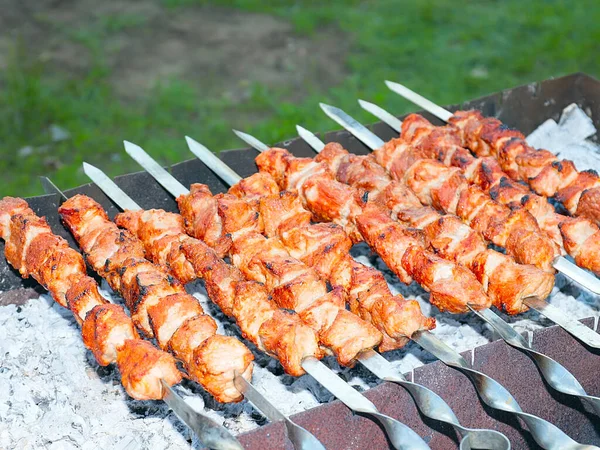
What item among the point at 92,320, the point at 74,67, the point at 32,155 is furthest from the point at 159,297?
the point at 74,67

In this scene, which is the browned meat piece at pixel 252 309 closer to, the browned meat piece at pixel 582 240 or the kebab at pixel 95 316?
the kebab at pixel 95 316

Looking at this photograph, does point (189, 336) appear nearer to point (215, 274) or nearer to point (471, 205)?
point (215, 274)

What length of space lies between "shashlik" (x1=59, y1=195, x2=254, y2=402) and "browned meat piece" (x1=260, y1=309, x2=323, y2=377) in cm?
11

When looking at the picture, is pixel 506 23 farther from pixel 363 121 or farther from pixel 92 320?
pixel 92 320

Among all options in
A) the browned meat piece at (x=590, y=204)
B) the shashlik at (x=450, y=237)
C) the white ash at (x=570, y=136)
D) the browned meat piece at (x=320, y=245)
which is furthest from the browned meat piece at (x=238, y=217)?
the white ash at (x=570, y=136)

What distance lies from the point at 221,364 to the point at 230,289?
441 millimetres

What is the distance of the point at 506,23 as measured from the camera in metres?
8.67

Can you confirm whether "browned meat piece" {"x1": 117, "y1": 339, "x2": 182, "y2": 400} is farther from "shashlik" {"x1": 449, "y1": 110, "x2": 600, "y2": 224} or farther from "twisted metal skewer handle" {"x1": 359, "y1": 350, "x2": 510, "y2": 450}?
"shashlik" {"x1": 449, "y1": 110, "x2": 600, "y2": 224}

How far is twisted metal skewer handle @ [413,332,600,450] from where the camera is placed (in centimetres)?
248

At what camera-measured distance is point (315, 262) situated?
3.26 meters

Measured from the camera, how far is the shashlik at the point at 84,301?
2717mm

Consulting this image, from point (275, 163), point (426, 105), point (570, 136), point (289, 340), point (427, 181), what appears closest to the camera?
point (289, 340)

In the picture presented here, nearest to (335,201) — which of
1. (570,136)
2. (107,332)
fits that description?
(107,332)

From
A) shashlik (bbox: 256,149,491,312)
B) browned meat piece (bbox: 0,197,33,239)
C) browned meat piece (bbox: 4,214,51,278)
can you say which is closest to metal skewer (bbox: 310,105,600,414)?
shashlik (bbox: 256,149,491,312)
